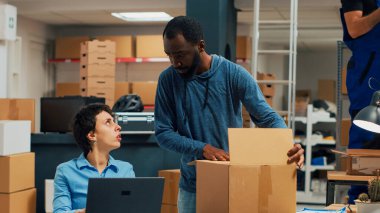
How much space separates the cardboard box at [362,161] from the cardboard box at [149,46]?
21.9ft

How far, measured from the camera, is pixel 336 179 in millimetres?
3574

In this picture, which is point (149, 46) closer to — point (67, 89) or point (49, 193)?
point (67, 89)

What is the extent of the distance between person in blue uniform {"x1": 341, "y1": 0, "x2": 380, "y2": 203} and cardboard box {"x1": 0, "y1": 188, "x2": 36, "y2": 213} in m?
2.66

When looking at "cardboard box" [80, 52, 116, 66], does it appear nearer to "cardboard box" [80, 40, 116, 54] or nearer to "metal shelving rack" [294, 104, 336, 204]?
"cardboard box" [80, 40, 116, 54]

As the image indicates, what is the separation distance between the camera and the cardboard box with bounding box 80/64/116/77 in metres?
8.99

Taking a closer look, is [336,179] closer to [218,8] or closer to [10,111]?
[10,111]

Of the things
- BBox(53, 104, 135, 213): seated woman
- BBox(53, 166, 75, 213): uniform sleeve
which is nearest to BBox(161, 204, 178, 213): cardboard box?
BBox(53, 104, 135, 213): seated woman

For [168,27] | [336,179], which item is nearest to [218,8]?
[336,179]

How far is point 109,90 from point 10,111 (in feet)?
11.1

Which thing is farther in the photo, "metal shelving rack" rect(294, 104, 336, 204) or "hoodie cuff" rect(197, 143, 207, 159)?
Answer: "metal shelving rack" rect(294, 104, 336, 204)

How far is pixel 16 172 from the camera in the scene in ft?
17.0

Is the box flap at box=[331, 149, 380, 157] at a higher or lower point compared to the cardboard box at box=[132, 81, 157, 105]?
lower

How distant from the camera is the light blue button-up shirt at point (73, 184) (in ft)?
9.30

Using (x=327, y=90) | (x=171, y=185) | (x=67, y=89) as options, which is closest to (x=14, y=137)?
(x=171, y=185)
